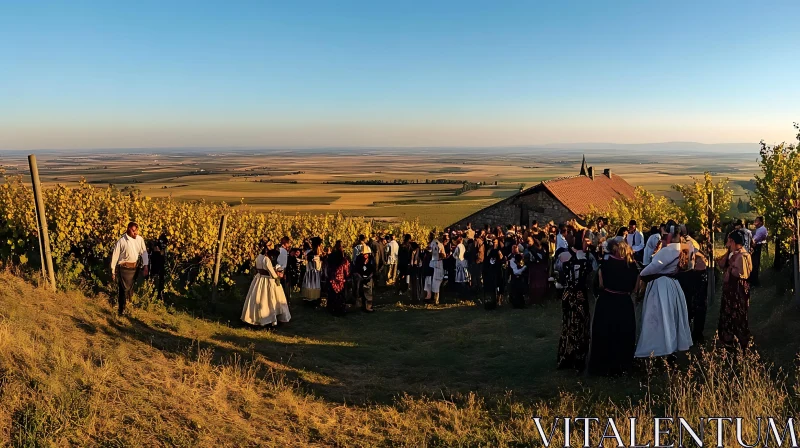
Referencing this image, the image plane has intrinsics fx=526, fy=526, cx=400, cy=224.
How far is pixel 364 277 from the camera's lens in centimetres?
1321

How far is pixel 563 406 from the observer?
6160 mm

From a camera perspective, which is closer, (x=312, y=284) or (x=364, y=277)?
(x=312, y=284)

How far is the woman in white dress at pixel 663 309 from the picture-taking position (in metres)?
7.03

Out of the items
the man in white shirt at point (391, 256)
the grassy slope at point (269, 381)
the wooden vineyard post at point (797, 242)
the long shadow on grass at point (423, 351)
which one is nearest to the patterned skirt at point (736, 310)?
the grassy slope at point (269, 381)

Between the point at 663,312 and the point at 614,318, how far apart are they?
64 centimetres

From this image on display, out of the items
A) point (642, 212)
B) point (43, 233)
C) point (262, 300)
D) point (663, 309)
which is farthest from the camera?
point (642, 212)

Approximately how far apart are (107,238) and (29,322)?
4413 millimetres

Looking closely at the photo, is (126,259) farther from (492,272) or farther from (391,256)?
(492,272)

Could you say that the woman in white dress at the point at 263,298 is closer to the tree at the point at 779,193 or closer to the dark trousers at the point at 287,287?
the dark trousers at the point at 287,287

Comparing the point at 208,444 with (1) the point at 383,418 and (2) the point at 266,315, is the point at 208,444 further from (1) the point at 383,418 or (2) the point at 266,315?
(2) the point at 266,315

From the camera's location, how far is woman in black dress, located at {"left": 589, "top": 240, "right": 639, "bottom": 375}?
6906mm

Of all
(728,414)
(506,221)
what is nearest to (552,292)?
(728,414)

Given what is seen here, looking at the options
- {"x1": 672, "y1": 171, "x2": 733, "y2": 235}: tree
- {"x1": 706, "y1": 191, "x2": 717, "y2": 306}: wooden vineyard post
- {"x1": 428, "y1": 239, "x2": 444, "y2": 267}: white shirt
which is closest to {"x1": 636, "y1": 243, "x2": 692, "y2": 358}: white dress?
{"x1": 706, "y1": 191, "x2": 717, "y2": 306}: wooden vineyard post

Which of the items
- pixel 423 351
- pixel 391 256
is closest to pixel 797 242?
pixel 423 351
